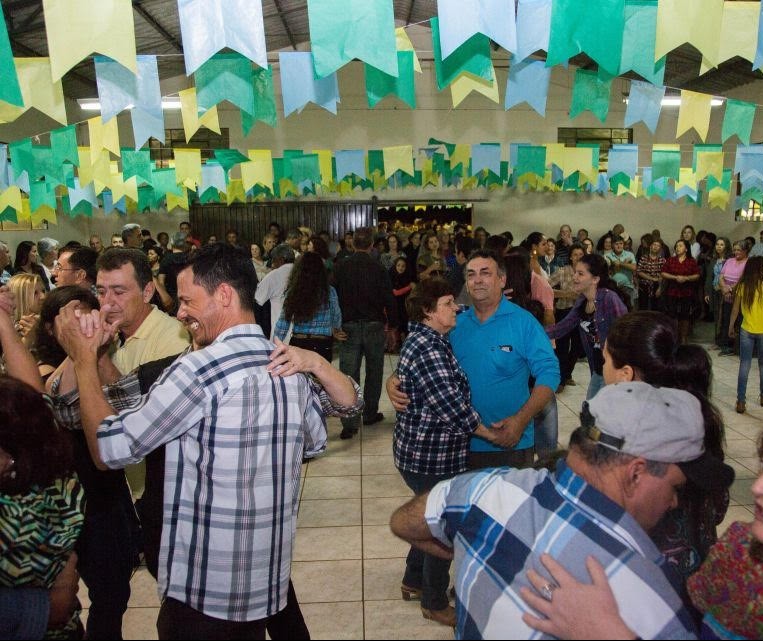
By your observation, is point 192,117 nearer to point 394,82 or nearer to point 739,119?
point 394,82

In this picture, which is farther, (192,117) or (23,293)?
(192,117)

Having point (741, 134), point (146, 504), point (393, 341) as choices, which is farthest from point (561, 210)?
point (146, 504)

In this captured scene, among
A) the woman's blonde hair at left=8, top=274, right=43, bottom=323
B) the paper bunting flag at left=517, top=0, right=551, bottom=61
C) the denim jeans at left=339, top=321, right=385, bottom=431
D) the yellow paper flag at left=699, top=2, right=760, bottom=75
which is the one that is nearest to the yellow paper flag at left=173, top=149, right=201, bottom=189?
the denim jeans at left=339, top=321, right=385, bottom=431

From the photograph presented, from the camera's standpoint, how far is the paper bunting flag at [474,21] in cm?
279

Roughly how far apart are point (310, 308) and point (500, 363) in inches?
84.1

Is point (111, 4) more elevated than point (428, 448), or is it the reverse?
point (111, 4)

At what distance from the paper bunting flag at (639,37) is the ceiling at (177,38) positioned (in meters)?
7.32

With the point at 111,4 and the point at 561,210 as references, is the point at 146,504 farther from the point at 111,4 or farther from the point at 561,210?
the point at 561,210

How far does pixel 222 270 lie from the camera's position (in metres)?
1.62

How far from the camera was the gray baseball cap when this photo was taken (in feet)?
3.66

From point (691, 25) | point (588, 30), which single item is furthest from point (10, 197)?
point (691, 25)

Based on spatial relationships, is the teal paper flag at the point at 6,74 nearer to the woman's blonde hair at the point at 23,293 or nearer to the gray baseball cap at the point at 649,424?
the woman's blonde hair at the point at 23,293

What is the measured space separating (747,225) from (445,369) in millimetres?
13952

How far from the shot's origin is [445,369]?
2.43 m
